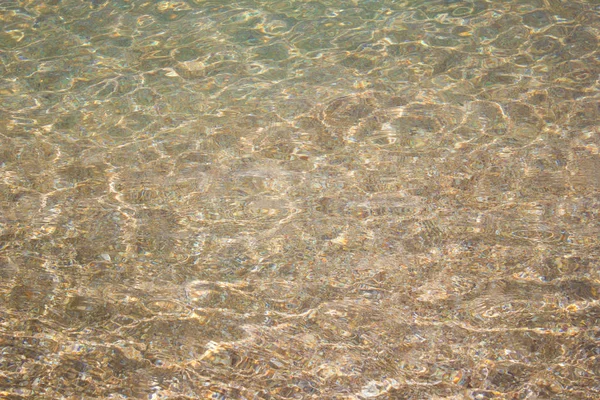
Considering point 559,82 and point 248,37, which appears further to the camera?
point 248,37

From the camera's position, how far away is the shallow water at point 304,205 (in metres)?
2.67

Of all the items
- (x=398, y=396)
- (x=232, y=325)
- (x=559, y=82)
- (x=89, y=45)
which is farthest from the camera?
(x=89, y=45)

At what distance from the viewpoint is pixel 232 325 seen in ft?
9.39

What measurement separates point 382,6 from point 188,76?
2152 mm

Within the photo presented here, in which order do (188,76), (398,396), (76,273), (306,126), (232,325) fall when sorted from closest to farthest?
1. (398,396)
2. (232,325)
3. (76,273)
4. (306,126)
5. (188,76)

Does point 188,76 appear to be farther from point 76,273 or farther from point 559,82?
point 559,82

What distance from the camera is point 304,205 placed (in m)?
3.61

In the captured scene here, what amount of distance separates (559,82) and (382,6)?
78.8 inches

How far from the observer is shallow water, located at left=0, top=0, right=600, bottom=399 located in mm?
2674

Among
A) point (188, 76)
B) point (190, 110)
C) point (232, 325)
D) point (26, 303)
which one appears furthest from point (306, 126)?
point (26, 303)

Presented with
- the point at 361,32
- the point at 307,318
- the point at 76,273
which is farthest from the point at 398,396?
the point at 361,32

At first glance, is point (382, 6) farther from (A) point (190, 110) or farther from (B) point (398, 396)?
(B) point (398, 396)

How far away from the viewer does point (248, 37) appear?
217 inches

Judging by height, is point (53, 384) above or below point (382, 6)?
below
